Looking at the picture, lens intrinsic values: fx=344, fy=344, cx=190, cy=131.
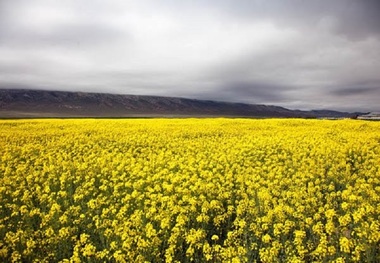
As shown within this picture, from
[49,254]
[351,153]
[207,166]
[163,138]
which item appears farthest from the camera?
[163,138]

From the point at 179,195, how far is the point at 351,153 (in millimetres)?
9612

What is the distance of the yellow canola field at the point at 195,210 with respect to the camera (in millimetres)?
6398

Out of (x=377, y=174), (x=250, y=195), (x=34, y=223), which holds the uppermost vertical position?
(x=377, y=174)

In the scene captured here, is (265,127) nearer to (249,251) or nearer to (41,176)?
(41,176)

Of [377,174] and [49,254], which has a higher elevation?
[377,174]

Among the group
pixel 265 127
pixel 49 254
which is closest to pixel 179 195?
pixel 49 254

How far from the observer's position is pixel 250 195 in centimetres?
970

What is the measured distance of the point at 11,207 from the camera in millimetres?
8820

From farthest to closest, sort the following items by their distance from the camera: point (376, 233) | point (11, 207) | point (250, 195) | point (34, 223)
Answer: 1. point (250, 195)
2. point (11, 207)
3. point (34, 223)
4. point (376, 233)

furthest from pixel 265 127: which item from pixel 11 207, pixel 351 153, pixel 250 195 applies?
pixel 11 207

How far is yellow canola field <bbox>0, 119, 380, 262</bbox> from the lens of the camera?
21.0ft

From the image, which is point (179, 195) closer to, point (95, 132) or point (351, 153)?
point (351, 153)

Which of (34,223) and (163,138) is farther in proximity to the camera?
(163,138)

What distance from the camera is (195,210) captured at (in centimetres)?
789
